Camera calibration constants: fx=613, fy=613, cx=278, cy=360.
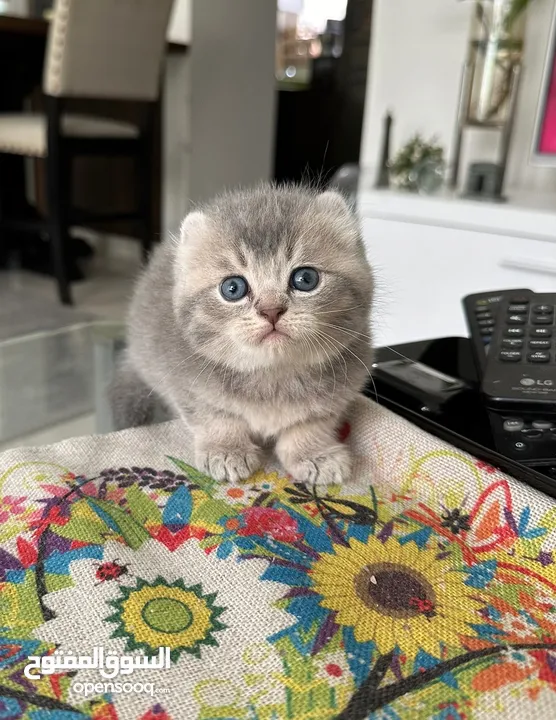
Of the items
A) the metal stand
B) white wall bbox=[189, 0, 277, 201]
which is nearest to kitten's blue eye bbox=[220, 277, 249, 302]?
the metal stand

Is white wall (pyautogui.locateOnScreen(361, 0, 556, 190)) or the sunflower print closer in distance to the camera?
the sunflower print

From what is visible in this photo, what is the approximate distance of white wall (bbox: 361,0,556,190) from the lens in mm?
1741

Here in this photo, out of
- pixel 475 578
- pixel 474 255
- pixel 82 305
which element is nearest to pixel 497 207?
pixel 474 255

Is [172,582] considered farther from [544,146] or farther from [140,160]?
[140,160]

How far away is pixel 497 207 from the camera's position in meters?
1.35

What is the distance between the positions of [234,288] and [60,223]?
6.23 feet

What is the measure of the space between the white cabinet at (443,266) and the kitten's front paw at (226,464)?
0.73 m

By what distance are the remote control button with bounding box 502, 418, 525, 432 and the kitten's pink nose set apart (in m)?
0.23

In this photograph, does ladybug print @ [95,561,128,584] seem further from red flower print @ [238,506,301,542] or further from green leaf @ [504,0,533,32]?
green leaf @ [504,0,533,32]

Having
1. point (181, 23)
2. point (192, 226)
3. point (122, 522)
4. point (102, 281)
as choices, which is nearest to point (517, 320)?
point (192, 226)

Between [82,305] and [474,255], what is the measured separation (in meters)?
1.49

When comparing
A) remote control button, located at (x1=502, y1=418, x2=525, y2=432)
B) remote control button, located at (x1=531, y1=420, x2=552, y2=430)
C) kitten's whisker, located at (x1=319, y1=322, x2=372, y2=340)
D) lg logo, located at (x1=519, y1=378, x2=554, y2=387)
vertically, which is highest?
kitten's whisker, located at (x1=319, y1=322, x2=372, y2=340)

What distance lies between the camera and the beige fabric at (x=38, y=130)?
2.19m

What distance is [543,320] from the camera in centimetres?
69
